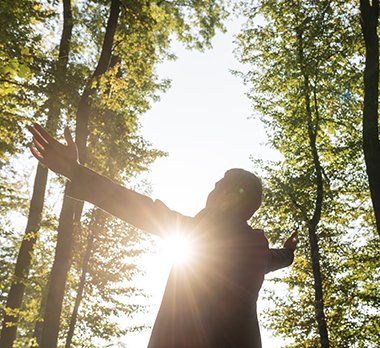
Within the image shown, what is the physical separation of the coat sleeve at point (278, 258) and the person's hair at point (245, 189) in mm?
457

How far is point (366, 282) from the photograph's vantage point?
13656 mm

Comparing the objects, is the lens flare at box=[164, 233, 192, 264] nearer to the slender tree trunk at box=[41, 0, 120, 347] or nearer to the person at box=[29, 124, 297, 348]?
the person at box=[29, 124, 297, 348]

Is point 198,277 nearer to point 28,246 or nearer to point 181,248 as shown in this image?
point 181,248

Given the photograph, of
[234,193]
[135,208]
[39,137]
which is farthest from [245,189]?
[39,137]

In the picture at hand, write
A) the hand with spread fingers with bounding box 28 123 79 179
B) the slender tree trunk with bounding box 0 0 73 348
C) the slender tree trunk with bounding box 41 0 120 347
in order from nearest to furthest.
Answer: the hand with spread fingers with bounding box 28 123 79 179
the slender tree trunk with bounding box 41 0 120 347
the slender tree trunk with bounding box 0 0 73 348

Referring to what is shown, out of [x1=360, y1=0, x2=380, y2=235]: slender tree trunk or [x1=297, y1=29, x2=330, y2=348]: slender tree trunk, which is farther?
[x1=297, y1=29, x2=330, y2=348]: slender tree trunk

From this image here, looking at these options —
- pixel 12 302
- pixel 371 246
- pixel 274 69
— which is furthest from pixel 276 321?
pixel 274 69

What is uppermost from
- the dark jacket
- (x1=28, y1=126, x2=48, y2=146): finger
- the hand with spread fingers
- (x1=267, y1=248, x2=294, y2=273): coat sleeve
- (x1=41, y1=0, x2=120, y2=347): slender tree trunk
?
(x1=41, y1=0, x2=120, y2=347): slender tree trunk

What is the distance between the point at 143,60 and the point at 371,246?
10.2 m

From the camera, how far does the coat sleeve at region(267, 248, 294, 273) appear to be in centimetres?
230

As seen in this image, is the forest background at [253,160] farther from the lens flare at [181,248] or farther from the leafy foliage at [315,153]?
the lens flare at [181,248]

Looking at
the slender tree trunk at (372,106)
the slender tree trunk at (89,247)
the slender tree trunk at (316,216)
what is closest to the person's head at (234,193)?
the slender tree trunk at (372,106)

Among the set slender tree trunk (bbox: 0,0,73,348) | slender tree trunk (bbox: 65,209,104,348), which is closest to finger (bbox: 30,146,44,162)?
slender tree trunk (bbox: 0,0,73,348)

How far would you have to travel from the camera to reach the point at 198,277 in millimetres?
1734
